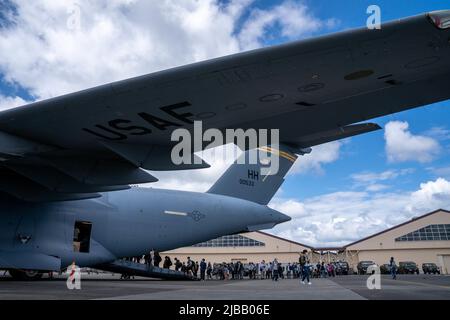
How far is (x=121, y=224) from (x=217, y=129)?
23.8ft

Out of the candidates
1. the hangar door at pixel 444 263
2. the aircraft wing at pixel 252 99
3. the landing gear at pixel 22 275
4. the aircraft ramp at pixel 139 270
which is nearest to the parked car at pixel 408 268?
the hangar door at pixel 444 263

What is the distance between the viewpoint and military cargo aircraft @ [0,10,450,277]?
5633mm

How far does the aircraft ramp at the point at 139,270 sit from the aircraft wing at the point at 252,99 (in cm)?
691

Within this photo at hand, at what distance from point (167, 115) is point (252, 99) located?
1.61 meters

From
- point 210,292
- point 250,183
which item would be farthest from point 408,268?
point 210,292

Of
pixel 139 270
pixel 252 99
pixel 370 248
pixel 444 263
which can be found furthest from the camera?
pixel 370 248

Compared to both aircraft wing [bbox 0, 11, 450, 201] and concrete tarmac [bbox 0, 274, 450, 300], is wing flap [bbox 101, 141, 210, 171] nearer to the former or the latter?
aircraft wing [bbox 0, 11, 450, 201]

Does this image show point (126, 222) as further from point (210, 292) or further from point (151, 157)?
point (210, 292)

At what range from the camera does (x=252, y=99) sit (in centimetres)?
688

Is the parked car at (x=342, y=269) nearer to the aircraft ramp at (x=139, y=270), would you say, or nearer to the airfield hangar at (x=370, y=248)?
the airfield hangar at (x=370, y=248)

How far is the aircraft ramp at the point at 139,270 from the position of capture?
1565cm

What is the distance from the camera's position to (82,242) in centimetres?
1320

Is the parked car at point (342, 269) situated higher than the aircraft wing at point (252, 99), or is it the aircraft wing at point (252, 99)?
the aircraft wing at point (252, 99)

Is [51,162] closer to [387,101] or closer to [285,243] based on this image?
[387,101]
